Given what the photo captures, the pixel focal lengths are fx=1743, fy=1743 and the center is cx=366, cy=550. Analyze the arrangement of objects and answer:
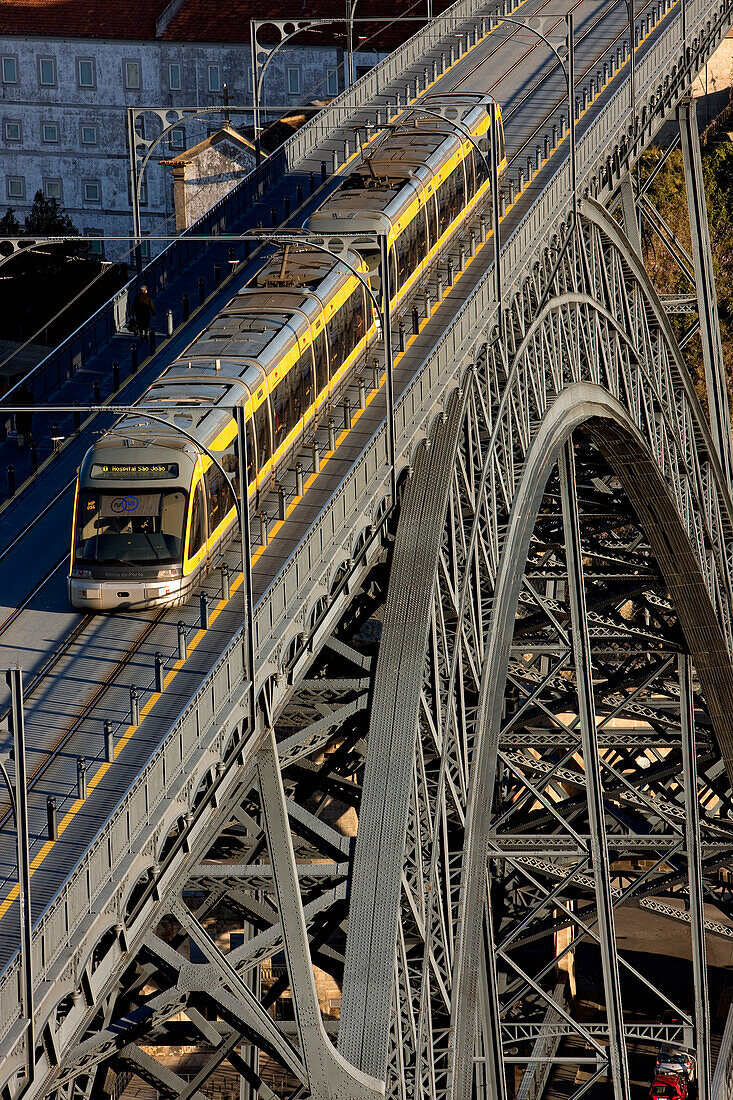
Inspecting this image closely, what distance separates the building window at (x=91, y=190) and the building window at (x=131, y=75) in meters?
4.84

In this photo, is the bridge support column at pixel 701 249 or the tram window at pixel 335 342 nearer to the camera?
the tram window at pixel 335 342

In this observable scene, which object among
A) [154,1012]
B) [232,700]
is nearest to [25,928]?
[232,700]

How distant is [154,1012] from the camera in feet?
85.0

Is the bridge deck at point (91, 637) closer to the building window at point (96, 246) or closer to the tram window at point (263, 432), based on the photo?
the tram window at point (263, 432)

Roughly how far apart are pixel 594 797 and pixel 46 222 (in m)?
43.9

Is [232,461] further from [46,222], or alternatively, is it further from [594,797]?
[46,222]

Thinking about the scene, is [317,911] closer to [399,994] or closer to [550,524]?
[399,994]

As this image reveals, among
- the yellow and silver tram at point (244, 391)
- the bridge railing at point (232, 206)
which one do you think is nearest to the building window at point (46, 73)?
the bridge railing at point (232, 206)

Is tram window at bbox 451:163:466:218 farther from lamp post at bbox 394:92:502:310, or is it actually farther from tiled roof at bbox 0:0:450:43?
tiled roof at bbox 0:0:450:43

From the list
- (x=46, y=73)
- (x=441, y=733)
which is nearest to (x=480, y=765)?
(x=441, y=733)

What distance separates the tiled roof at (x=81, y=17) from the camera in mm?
84812

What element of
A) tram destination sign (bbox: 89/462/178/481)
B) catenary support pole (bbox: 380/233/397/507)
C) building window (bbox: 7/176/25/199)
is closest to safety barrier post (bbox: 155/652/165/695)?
tram destination sign (bbox: 89/462/178/481)

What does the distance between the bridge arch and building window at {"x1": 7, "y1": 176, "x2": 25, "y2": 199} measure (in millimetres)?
46222

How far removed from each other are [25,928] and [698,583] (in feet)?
113
